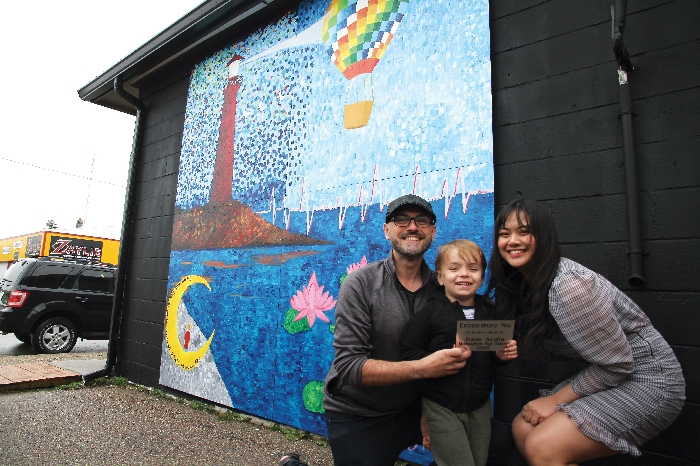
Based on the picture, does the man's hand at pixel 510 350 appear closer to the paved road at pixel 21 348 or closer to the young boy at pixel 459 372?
the young boy at pixel 459 372

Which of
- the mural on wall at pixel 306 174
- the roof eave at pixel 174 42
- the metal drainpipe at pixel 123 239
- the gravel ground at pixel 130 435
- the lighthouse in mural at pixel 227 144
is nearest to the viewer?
the mural on wall at pixel 306 174

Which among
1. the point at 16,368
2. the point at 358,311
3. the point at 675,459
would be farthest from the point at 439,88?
the point at 16,368

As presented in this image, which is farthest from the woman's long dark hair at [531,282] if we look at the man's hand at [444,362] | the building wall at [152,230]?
the building wall at [152,230]

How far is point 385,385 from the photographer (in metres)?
2.01

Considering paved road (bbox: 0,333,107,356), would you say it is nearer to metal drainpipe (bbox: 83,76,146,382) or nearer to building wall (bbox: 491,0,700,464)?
metal drainpipe (bbox: 83,76,146,382)

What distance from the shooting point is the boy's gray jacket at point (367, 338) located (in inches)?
83.9

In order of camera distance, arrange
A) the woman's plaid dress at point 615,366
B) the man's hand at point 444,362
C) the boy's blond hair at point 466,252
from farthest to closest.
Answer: the boy's blond hair at point 466,252 → the man's hand at point 444,362 → the woman's plaid dress at point 615,366

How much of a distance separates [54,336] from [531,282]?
32.5 ft

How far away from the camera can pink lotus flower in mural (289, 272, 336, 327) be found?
12.5 feet

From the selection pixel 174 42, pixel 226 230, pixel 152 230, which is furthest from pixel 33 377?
pixel 174 42

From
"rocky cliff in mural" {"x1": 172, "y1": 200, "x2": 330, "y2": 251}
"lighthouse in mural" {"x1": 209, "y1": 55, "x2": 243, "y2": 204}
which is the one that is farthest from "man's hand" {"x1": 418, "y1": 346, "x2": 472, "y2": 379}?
"lighthouse in mural" {"x1": 209, "y1": 55, "x2": 243, "y2": 204}

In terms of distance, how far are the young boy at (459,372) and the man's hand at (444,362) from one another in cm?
8

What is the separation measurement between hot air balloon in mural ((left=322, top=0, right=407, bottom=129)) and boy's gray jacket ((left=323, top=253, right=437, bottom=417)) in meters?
2.04

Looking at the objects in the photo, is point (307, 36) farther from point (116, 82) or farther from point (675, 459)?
point (675, 459)
